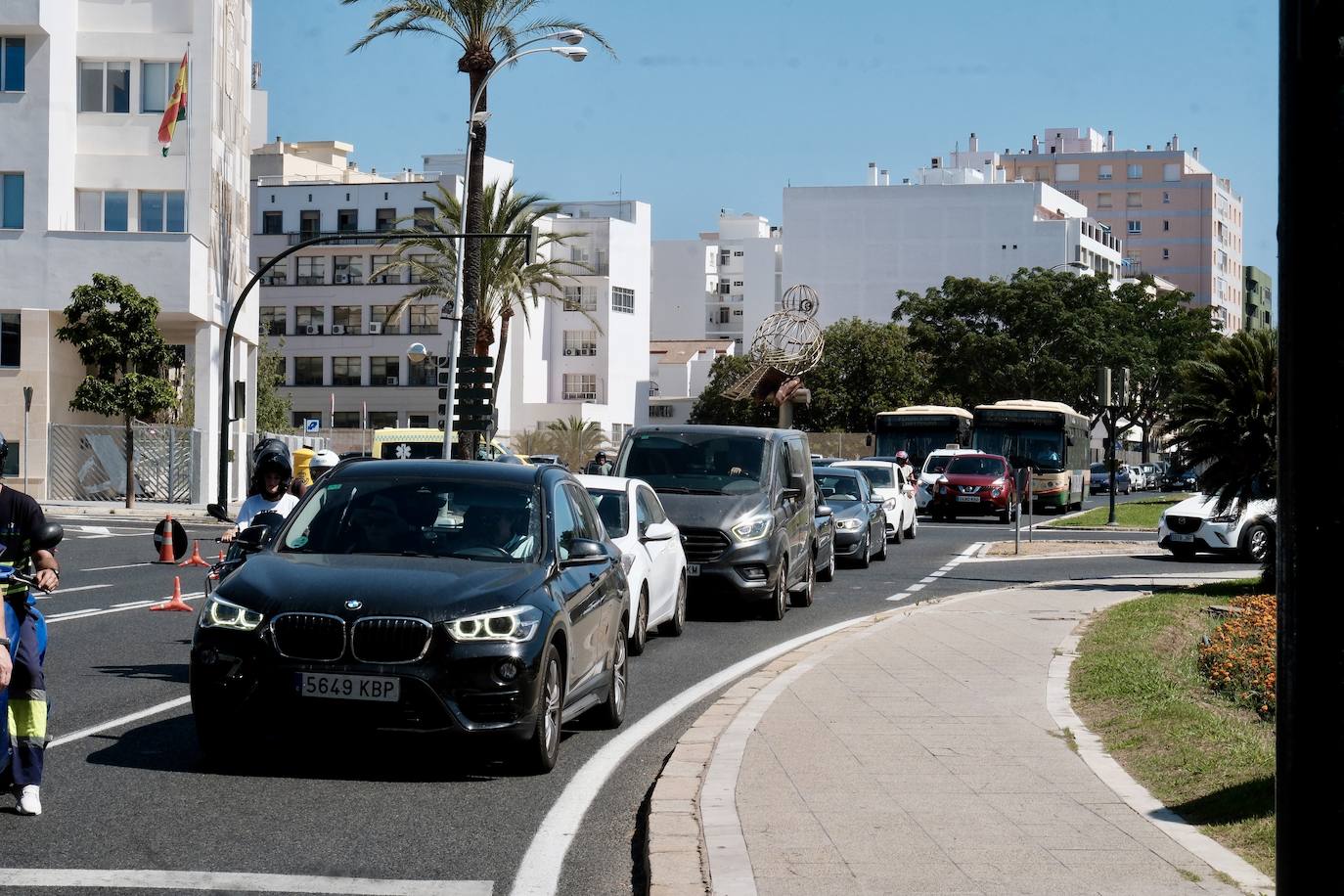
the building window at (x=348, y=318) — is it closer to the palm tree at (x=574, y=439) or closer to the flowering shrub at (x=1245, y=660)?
the palm tree at (x=574, y=439)

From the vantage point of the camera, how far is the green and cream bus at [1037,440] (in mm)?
55594

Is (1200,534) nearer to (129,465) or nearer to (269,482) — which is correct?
(269,482)

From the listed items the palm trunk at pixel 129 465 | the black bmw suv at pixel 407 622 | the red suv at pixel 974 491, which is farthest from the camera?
the red suv at pixel 974 491

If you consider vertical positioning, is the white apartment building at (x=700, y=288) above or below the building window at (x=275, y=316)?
above

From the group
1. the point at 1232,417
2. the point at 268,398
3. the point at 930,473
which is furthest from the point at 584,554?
the point at 268,398

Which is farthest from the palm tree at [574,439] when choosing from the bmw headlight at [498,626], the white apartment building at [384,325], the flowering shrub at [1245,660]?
the bmw headlight at [498,626]

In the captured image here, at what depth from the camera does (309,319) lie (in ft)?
327

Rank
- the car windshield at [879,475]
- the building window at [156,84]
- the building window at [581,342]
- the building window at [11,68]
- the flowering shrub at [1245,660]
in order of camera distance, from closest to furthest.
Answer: the flowering shrub at [1245,660] → the car windshield at [879,475] → the building window at [11,68] → the building window at [156,84] → the building window at [581,342]

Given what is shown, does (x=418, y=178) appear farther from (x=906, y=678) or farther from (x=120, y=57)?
(x=906, y=678)

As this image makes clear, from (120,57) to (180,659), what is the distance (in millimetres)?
41826

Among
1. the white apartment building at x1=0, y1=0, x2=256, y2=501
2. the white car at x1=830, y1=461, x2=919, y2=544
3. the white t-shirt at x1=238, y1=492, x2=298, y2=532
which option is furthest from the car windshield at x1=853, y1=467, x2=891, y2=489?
the white t-shirt at x1=238, y1=492, x2=298, y2=532

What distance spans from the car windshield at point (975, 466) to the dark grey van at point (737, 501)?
28.3 m

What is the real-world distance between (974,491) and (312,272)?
60.2 meters

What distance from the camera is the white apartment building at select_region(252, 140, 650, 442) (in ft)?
320
